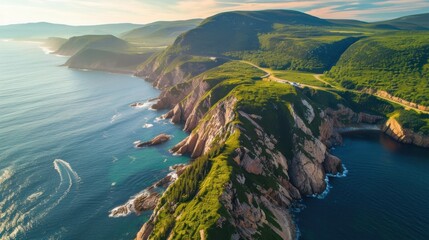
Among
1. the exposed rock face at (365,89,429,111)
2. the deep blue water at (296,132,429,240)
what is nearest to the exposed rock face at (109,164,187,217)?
the deep blue water at (296,132,429,240)

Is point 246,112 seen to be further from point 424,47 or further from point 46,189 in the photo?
point 424,47

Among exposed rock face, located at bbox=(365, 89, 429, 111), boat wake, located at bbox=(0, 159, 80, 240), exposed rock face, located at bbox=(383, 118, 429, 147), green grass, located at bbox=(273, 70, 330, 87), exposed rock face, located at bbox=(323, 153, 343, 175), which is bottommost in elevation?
exposed rock face, located at bbox=(383, 118, 429, 147)

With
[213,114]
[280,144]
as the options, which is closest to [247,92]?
[213,114]

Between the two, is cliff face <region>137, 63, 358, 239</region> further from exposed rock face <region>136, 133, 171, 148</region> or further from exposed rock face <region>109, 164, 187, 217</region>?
exposed rock face <region>136, 133, 171, 148</region>

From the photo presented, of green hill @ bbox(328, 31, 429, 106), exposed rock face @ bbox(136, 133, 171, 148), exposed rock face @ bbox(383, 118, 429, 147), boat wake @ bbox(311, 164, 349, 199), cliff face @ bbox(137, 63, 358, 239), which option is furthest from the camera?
green hill @ bbox(328, 31, 429, 106)

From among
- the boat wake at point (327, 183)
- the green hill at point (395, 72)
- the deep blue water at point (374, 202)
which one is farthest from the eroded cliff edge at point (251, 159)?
the green hill at point (395, 72)

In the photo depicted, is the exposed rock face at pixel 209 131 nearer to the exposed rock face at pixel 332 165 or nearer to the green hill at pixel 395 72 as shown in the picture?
the exposed rock face at pixel 332 165

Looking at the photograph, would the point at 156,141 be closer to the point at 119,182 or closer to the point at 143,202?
the point at 119,182

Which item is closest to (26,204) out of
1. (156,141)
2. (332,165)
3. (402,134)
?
(156,141)
